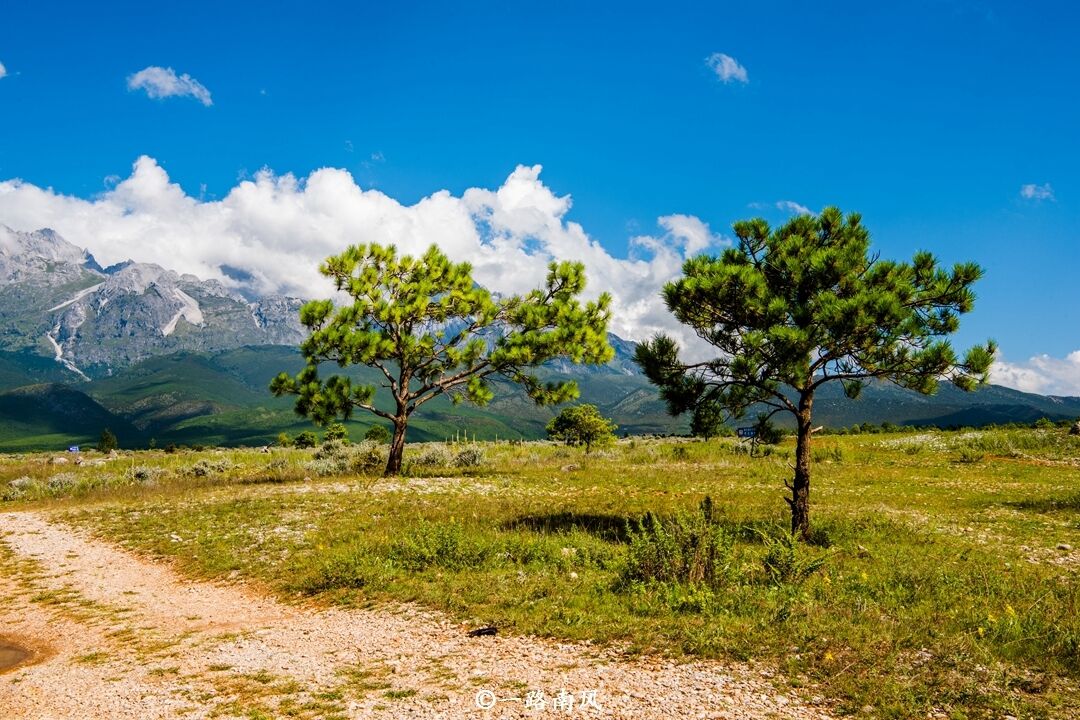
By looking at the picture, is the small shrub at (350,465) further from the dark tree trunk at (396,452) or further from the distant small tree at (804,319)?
the distant small tree at (804,319)

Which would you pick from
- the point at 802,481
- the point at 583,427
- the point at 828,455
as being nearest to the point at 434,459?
the point at 802,481

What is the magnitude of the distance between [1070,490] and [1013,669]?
2309 cm

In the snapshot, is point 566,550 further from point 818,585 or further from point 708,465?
point 708,465

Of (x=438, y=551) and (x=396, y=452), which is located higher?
(x=396, y=452)

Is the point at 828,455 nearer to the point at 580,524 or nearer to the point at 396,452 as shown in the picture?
the point at 396,452

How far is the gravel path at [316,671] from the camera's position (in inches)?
272

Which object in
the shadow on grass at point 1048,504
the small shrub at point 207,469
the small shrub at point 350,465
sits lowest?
the small shrub at point 207,469

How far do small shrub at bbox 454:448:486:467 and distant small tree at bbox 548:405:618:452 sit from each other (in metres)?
28.2

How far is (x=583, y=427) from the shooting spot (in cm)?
7069

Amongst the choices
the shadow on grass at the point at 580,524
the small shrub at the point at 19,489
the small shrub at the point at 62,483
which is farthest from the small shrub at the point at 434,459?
the small shrub at the point at 19,489

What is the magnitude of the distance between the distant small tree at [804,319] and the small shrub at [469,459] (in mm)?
22899

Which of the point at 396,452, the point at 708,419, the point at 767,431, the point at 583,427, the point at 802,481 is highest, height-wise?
the point at 708,419

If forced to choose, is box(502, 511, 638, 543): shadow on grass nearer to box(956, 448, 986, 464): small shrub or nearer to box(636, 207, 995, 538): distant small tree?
box(636, 207, 995, 538): distant small tree

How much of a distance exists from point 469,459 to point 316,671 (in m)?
30.7
